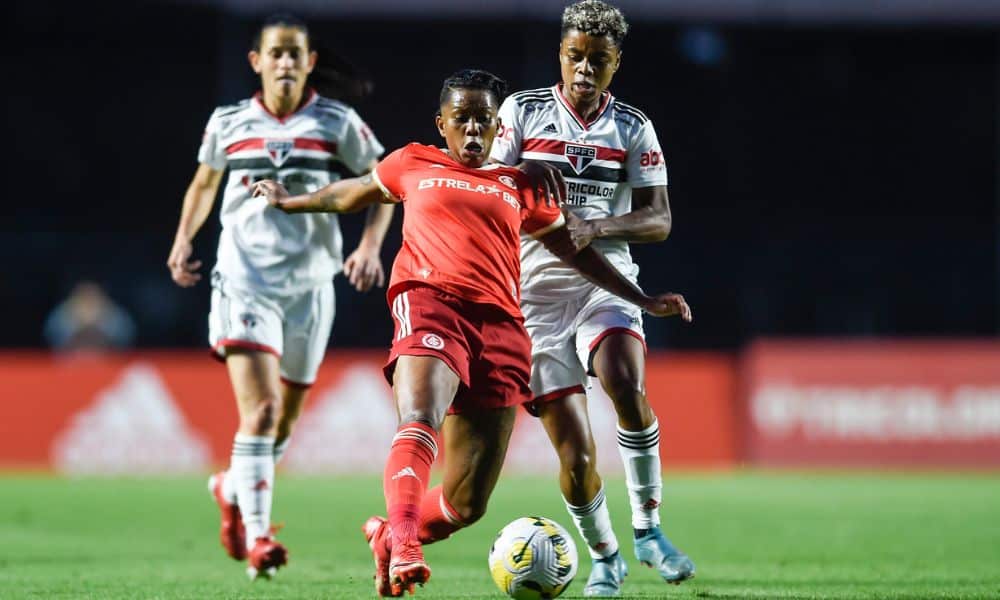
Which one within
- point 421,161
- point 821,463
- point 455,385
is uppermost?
point 421,161

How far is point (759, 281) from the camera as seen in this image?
21000 millimetres

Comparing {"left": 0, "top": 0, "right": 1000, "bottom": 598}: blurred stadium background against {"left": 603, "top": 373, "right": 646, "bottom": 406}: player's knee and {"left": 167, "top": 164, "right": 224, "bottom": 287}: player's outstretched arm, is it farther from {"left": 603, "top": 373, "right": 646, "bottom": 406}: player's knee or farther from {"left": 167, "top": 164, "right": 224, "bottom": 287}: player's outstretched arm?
{"left": 167, "top": 164, "right": 224, "bottom": 287}: player's outstretched arm

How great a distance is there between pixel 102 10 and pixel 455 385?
24567 millimetres

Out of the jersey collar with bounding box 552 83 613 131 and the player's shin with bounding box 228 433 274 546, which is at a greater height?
the jersey collar with bounding box 552 83 613 131

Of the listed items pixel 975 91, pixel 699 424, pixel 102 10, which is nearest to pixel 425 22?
pixel 102 10

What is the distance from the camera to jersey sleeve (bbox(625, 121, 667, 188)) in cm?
670

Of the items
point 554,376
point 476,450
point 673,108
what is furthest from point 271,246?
point 673,108

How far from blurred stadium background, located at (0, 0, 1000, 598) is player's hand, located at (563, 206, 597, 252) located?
5.12ft

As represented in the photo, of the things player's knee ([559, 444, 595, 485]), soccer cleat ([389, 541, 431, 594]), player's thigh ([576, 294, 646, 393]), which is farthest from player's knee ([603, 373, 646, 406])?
soccer cleat ([389, 541, 431, 594])

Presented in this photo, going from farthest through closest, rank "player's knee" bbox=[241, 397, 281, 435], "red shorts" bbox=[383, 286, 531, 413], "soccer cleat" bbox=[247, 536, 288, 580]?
"player's knee" bbox=[241, 397, 281, 435], "soccer cleat" bbox=[247, 536, 288, 580], "red shorts" bbox=[383, 286, 531, 413]

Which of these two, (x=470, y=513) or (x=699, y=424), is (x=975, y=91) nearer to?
(x=699, y=424)

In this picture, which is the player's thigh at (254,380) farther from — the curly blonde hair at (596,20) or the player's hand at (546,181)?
the curly blonde hair at (596,20)

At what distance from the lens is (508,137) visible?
21.8ft

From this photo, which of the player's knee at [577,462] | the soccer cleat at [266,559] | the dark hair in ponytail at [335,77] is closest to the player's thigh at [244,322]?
the soccer cleat at [266,559]
